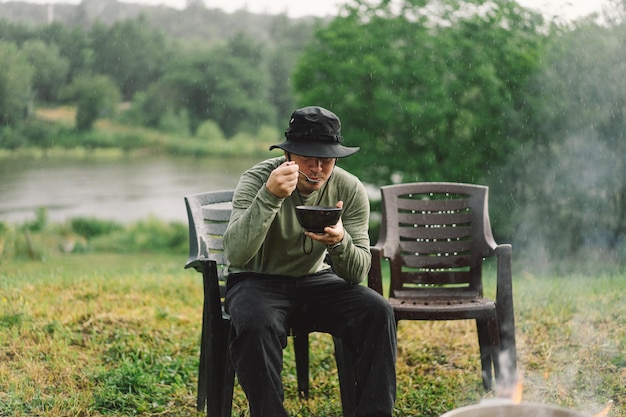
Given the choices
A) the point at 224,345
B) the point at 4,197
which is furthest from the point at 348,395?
the point at 4,197

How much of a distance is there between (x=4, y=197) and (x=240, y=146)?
3005mm

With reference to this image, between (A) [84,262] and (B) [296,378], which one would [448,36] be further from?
(B) [296,378]

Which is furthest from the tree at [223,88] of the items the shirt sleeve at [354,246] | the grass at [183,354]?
the shirt sleeve at [354,246]

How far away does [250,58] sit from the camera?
11.0 m

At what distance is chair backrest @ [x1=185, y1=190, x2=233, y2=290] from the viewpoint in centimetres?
360

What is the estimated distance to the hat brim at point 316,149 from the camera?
2994mm

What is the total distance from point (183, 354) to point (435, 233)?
149 cm

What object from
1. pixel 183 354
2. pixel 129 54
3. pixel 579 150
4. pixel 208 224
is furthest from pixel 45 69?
pixel 208 224

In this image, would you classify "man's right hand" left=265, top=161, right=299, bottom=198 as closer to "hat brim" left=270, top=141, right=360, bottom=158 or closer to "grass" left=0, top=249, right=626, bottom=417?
"hat brim" left=270, top=141, right=360, bottom=158

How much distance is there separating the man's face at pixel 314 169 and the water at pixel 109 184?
6817mm

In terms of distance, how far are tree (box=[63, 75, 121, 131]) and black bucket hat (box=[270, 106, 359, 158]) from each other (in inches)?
296

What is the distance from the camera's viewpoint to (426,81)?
8891mm

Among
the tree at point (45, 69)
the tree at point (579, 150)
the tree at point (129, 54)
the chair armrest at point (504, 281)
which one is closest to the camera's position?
the chair armrest at point (504, 281)

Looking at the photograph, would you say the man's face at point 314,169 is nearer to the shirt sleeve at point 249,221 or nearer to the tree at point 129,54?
the shirt sleeve at point 249,221
